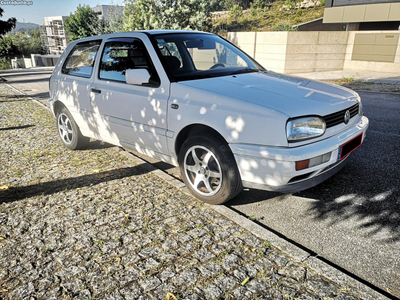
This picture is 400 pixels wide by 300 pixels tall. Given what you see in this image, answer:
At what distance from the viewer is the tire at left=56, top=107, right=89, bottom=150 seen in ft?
18.5

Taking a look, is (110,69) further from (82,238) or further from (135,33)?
(82,238)

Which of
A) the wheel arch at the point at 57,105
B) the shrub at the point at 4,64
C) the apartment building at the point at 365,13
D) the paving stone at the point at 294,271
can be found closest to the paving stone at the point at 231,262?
the paving stone at the point at 294,271

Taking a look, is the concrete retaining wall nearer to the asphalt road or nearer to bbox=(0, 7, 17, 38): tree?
the asphalt road

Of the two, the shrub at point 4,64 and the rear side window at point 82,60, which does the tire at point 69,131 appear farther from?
the shrub at point 4,64

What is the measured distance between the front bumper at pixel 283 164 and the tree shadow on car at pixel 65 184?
2.03m

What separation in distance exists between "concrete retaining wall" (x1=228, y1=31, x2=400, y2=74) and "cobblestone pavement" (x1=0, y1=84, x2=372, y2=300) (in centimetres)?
1545

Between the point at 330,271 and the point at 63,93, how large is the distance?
4872 mm

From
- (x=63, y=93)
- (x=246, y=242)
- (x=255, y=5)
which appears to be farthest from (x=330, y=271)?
(x=255, y=5)

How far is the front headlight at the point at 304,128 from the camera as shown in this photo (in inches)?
120

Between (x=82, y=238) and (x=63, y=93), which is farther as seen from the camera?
(x=63, y=93)

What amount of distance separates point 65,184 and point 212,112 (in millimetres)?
2472

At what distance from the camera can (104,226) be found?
3.44 m

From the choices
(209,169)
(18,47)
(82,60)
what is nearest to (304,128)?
(209,169)

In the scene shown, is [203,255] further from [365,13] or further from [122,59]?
[365,13]
